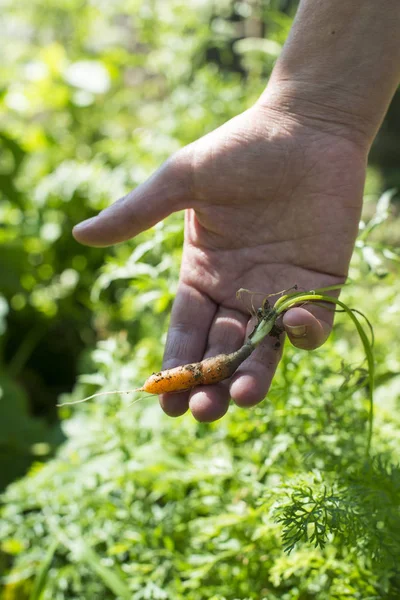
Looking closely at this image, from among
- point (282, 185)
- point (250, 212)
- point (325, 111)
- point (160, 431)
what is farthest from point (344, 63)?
point (160, 431)

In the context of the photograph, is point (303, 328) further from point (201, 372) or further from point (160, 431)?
point (160, 431)

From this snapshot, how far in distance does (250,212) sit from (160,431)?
3.65 feet

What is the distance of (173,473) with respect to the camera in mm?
2492

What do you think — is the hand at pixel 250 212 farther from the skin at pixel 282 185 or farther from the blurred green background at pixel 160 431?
the blurred green background at pixel 160 431

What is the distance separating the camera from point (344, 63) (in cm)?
226

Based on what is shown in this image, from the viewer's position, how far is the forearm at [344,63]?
2.21 meters

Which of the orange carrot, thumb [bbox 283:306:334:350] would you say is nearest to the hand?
the orange carrot

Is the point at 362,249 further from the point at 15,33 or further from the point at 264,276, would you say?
the point at 15,33

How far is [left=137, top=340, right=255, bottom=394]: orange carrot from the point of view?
1.90m

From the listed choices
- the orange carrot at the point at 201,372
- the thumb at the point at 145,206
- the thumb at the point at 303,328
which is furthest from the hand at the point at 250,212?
the thumb at the point at 303,328

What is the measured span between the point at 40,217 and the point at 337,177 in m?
3.08

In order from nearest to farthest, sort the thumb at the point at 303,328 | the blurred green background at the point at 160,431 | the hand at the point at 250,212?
the thumb at the point at 303,328 < the blurred green background at the point at 160,431 < the hand at the point at 250,212

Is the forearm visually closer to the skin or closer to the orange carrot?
the skin

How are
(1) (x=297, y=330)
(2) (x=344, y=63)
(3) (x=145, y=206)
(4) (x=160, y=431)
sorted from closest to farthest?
(1) (x=297, y=330)
(3) (x=145, y=206)
(2) (x=344, y=63)
(4) (x=160, y=431)
